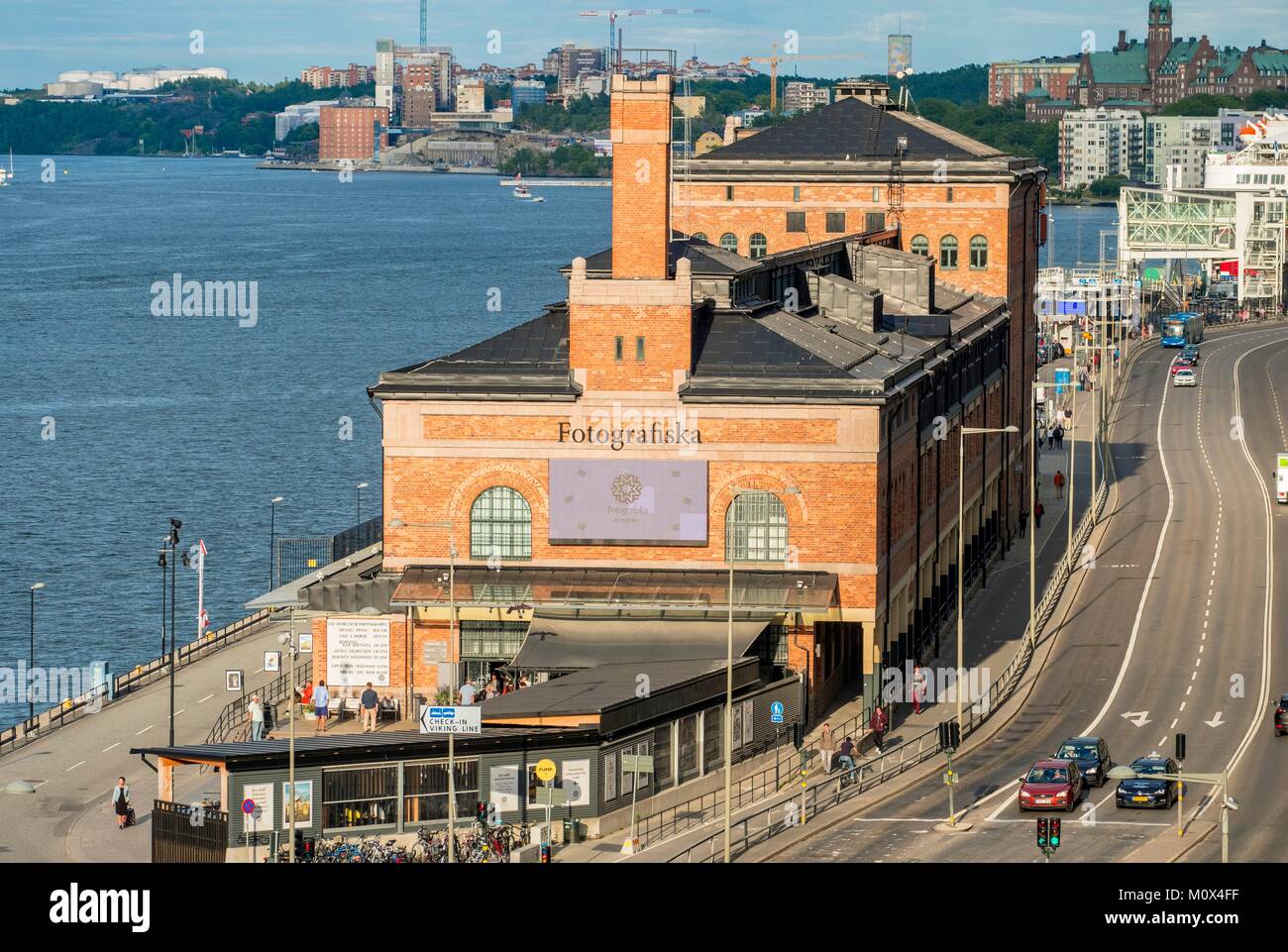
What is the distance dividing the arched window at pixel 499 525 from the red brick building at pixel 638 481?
51 millimetres

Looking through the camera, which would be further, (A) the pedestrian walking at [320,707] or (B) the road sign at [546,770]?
(A) the pedestrian walking at [320,707]

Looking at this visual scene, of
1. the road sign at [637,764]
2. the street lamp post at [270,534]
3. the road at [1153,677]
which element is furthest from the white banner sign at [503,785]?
the street lamp post at [270,534]

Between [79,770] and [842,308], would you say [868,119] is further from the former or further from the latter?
[79,770]

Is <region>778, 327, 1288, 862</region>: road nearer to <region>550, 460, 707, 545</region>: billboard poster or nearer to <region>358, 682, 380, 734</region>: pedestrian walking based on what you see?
<region>550, 460, 707, 545</region>: billboard poster

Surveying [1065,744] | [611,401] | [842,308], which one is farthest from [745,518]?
[842,308]

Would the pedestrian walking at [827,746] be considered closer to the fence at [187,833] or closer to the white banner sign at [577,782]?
the white banner sign at [577,782]

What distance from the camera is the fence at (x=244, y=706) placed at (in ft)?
201

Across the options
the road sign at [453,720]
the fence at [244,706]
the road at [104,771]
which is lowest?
the road at [104,771]

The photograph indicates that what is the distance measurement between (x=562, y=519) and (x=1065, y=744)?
14.4 metres

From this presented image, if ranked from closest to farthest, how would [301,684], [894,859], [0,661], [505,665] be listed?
[894,859] < [505,665] < [301,684] < [0,661]

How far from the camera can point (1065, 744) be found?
56.9 m

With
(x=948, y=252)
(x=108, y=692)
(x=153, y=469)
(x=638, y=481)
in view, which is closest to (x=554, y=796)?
(x=638, y=481)

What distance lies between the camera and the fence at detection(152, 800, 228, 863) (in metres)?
49.7

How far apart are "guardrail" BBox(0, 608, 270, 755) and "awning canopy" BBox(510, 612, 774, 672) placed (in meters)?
13.7
